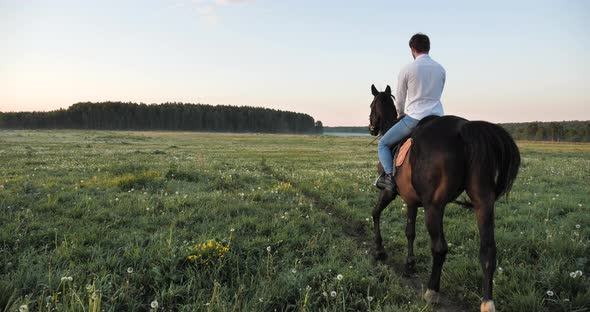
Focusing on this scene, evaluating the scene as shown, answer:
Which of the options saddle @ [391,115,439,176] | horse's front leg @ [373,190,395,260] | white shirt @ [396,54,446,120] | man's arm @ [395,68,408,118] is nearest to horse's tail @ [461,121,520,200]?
saddle @ [391,115,439,176]

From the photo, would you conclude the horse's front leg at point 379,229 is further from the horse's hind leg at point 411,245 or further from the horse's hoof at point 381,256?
the horse's hind leg at point 411,245

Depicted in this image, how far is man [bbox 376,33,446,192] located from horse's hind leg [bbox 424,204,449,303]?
149cm

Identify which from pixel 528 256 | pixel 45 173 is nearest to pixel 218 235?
pixel 528 256

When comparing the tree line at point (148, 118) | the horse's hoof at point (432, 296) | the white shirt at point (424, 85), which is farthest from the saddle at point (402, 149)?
the tree line at point (148, 118)

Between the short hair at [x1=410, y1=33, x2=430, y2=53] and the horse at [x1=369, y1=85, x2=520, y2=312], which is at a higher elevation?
the short hair at [x1=410, y1=33, x2=430, y2=53]

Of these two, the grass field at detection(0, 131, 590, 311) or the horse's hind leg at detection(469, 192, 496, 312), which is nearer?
the horse's hind leg at detection(469, 192, 496, 312)

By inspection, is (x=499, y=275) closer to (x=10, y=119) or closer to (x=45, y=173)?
(x=45, y=173)

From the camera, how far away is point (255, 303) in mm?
3934

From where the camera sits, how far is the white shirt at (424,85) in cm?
516

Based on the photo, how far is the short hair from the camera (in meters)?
5.38

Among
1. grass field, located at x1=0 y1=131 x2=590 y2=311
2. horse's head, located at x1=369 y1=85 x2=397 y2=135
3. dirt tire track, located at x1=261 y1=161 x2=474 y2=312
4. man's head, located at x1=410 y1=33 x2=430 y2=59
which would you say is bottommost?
dirt tire track, located at x1=261 y1=161 x2=474 y2=312

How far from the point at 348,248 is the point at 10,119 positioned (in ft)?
662

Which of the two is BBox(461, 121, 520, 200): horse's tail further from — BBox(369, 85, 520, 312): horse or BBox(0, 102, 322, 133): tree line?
BBox(0, 102, 322, 133): tree line

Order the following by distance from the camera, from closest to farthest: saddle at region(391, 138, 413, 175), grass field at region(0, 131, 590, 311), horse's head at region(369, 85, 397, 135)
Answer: grass field at region(0, 131, 590, 311)
saddle at region(391, 138, 413, 175)
horse's head at region(369, 85, 397, 135)
